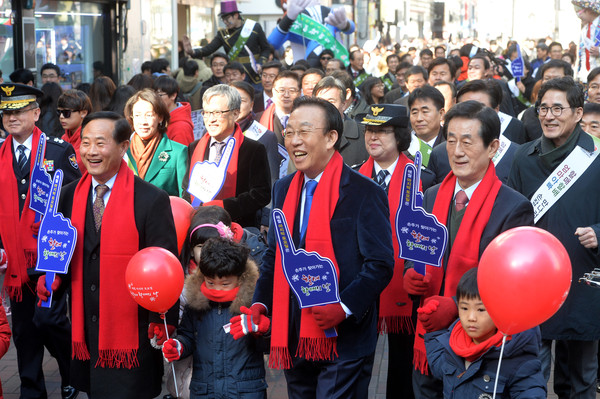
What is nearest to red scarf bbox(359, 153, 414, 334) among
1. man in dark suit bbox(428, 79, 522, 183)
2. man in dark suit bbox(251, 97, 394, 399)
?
man in dark suit bbox(251, 97, 394, 399)

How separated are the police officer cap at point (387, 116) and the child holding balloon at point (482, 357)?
1.73 m

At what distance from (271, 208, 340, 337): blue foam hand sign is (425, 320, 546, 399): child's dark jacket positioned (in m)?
0.61

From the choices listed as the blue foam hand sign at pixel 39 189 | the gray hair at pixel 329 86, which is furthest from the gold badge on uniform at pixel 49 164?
the gray hair at pixel 329 86

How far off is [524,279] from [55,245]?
2440mm

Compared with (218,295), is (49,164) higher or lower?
higher

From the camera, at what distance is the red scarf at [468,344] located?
3.87 metres

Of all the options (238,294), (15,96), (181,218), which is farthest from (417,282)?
(15,96)

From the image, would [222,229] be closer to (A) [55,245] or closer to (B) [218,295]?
(B) [218,295]

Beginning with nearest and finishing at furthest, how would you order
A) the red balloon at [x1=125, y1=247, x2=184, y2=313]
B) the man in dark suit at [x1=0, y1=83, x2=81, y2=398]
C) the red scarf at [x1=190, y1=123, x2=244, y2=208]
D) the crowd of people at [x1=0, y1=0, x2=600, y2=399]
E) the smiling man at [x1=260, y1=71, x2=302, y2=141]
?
the crowd of people at [x1=0, y1=0, x2=600, y2=399] < the red balloon at [x1=125, y1=247, x2=184, y2=313] < the man in dark suit at [x1=0, y1=83, x2=81, y2=398] < the red scarf at [x1=190, y1=123, x2=244, y2=208] < the smiling man at [x1=260, y1=71, x2=302, y2=141]

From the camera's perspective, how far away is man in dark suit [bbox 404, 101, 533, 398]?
4.28 meters

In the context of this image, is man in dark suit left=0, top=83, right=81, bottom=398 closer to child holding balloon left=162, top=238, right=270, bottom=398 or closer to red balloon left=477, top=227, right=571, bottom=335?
child holding balloon left=162, top=238, right=270, bottom=398

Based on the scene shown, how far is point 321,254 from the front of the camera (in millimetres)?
4262

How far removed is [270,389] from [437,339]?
8.46ft

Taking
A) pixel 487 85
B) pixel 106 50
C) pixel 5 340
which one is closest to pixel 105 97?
pixel 487 85
